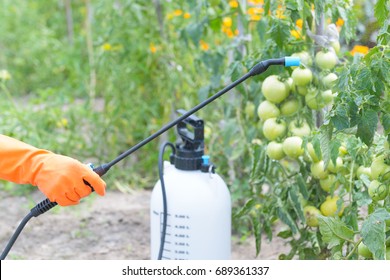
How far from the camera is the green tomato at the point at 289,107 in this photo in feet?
7.32

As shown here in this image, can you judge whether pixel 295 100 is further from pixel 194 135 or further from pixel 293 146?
pixel 194 135

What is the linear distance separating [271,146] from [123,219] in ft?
4.09

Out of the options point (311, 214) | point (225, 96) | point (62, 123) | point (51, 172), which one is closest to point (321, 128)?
point (311, 214)

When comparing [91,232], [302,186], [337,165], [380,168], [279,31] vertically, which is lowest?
[91,232]

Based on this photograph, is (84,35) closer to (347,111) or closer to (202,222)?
(202,222)

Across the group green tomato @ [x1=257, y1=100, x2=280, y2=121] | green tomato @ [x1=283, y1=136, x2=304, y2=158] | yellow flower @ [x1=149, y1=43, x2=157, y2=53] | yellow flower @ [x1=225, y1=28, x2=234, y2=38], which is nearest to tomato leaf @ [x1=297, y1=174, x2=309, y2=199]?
green tomato @ [x1=283, y1=136, x2=304, y2=158]

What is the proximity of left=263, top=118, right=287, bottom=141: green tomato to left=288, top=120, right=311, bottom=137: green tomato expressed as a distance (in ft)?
0.07

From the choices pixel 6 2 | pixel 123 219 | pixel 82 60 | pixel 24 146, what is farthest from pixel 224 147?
pixel 6 2

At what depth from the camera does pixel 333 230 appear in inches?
74.5

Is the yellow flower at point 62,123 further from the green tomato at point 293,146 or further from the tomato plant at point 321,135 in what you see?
the green tomato at point 293,146

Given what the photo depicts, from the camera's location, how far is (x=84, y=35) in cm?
536

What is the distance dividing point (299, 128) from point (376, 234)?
1.92 feet

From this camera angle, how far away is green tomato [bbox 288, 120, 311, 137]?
86.3 inches

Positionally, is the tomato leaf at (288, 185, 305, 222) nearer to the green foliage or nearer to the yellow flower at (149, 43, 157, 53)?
the green foliage
